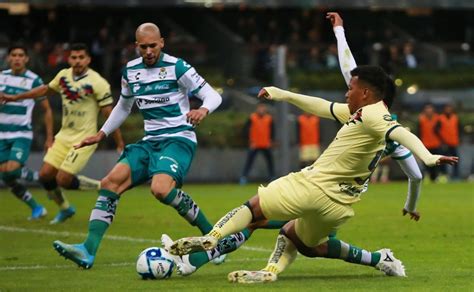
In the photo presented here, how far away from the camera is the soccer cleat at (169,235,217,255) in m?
9.91

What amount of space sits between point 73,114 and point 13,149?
4.99 ft

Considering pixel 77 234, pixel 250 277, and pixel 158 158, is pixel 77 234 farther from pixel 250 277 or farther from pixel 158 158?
pixel 250 277

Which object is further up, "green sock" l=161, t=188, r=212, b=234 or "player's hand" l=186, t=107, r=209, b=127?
"player's hand" l=186, t=107, r=209, b=127

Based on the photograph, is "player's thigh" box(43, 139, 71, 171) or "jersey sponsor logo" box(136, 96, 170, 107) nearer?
"jersey sponsor logo" box(136, 96, 170, 107)

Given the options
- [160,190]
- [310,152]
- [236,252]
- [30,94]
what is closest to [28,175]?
[30,94]

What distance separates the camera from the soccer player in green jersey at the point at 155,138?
1190cm

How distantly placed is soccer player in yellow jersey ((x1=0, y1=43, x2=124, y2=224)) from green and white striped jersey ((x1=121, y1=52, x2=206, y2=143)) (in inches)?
146

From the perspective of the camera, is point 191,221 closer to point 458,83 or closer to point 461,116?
point 461,116

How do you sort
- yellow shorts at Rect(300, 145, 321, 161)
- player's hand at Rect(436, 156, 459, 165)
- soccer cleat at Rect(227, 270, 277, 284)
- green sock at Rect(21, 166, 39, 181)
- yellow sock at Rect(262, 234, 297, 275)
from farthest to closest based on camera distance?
yellow shorts at Rect(300, 145, 321, 161) < green sock at Rect(21, 166, 39, 181) < yellow sock at Rect(262, 234, 297, 275) < soccer cleat at Rect(227, 270, 277, 284) < player's hand at Rect(436, 156, 459, 165)

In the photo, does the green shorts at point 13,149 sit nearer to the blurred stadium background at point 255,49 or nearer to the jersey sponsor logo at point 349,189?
the jersey sponsor logo at point 349,189

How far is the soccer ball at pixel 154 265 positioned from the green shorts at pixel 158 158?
1.13 meters

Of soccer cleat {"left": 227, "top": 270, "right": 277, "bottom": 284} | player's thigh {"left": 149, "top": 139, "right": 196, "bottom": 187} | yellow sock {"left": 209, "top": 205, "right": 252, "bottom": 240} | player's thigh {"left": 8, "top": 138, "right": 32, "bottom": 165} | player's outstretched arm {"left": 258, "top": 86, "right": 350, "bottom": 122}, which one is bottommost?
player's thigh {"left": 8, "top": 138, "right": 32, "bottom": 165}

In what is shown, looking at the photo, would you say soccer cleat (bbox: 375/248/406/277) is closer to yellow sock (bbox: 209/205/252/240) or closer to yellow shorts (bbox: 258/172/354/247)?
yellow shorts (bbox: 258/172/354/247)

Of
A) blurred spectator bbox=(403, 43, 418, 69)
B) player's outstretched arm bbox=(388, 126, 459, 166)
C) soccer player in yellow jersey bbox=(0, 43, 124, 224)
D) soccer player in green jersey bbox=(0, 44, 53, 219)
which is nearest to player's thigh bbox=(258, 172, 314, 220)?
player's outstretched arm bbox=(388, 126, 459, 166)
